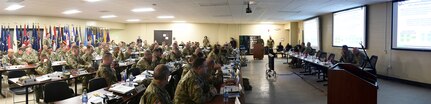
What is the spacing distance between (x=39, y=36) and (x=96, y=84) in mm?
10799

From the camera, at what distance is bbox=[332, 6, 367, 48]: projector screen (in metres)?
10.3

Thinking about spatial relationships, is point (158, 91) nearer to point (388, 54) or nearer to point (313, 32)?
point (388, 54)

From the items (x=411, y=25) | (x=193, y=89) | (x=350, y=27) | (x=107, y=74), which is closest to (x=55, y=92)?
(x=107, y=74)

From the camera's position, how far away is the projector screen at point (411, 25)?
7602 mm

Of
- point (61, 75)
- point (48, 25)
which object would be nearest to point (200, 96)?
point (61, 75)

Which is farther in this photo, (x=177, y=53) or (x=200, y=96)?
(x=177, y=53)

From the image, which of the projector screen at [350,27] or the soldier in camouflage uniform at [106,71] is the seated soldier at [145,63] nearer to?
the soldier in camouflage uniform at [106,71]

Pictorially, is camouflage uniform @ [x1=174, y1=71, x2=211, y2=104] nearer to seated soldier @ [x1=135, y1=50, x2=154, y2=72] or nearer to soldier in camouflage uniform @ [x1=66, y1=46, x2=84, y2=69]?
seated soldier @ [x1=135, y1=50, x2=154, y2=72]

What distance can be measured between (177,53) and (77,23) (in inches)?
336

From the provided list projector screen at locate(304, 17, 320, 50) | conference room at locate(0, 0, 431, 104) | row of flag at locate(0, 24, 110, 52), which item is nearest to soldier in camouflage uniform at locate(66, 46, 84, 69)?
conference room at locate(0, 0, 431, 104)

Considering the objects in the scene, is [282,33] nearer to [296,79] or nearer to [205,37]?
[205,37]

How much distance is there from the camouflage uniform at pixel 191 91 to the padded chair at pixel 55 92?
2327mm

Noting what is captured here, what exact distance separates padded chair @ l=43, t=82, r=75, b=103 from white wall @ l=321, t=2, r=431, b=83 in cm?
886

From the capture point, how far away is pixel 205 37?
844 inches
